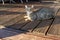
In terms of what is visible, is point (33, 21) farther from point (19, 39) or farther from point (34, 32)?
point (19, 39)

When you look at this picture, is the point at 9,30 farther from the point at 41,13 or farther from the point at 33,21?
the point at 41,13

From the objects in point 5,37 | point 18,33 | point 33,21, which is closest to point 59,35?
point 18,33

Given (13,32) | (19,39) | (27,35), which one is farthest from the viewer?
(13,32)

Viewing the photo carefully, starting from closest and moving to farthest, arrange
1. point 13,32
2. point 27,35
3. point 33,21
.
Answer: point 27,35, point 13,32, point 33,21

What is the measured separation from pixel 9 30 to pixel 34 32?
409mm

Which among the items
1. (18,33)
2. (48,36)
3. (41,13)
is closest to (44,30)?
(48,36)

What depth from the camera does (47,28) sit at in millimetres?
2355

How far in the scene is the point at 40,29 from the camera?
2303 millimetres

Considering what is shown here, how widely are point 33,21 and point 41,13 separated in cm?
30

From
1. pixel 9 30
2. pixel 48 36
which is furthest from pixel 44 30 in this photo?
pixel 9 30

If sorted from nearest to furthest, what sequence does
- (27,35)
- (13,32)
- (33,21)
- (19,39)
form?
(19,39), (27,35), (13,32), (33,21)

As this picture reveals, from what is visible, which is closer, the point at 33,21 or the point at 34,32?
the point at 34,32

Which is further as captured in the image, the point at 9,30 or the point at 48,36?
the point at 9,30

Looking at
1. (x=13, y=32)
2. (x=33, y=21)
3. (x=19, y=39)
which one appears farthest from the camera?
(x=33, y=21)
